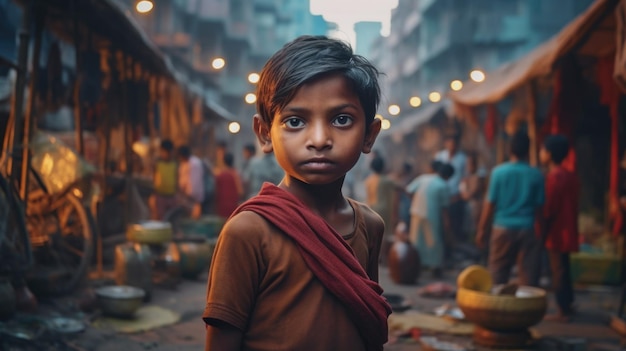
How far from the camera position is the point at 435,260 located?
10.3 metres

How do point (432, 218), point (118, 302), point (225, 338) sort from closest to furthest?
point (225, 338) < point (118, 302) < point (432, 218)

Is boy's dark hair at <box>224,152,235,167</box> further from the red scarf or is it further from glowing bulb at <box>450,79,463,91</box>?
the red scarf

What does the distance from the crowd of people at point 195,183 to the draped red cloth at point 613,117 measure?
5691mm

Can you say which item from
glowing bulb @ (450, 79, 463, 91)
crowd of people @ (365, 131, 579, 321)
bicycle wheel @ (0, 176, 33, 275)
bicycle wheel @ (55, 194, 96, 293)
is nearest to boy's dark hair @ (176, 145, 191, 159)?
bicycle wheel @ (55, 194, 96, 293)

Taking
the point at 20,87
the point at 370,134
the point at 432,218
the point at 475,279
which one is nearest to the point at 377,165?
the point at 432,218

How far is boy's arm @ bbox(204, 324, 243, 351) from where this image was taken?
5.21 ft

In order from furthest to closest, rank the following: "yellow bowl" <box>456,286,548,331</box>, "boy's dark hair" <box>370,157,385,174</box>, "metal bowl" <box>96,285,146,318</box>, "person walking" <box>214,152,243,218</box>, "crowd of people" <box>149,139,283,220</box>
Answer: "person walking" <box>214,152,243,218</box> < "crowd of people" <box>149,139,283,220</box> < "boy's dark hair" <box>370,157,385,174</box> < "metal bowl" <box>96,285,146,318</box> < "yellow bowl" <box>456,286,548,331</box>

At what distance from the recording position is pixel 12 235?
5461 millimetres

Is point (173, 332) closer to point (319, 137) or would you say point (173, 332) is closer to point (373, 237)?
point (373, 237)

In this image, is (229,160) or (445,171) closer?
(445,171)

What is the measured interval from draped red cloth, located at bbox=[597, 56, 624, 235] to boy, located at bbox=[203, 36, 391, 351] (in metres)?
6.40

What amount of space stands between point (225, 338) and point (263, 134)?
588 mm

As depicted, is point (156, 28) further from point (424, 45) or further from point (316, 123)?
point (316, 123)

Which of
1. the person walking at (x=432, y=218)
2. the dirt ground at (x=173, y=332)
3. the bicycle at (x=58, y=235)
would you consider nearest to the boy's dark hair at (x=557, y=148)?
the dirt ground at (x=173, y=332)
